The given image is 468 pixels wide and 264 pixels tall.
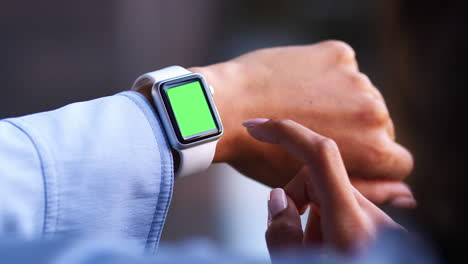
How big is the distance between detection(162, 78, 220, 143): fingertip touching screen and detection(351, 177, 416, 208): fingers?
26cm

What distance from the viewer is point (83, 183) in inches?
22.0

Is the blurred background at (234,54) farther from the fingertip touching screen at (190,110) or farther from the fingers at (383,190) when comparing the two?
the fingertip touching screen at (190,110)

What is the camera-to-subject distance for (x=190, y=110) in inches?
26.2

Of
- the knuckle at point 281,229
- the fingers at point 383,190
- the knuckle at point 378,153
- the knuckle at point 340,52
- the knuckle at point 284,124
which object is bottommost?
the fingers at point 383,190

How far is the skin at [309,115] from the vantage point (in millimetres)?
775

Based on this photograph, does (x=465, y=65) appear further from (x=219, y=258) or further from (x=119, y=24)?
(x=119, y=24)

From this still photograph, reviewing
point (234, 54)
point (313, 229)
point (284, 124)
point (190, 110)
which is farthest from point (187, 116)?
point (234, 54)

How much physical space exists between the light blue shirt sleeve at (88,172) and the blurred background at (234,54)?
0.31 meters

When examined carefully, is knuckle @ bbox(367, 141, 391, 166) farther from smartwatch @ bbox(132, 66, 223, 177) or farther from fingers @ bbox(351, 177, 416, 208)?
smartwatch @ bbox(132, 66, 223, 177)

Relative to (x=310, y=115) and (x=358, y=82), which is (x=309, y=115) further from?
(x=358, y=82)

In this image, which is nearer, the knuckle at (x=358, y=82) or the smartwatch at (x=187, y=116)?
the smartwatch at (x=187, y=116)

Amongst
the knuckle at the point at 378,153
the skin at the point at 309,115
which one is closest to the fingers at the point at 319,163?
the skin at the point at 309,115

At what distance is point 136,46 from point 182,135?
1.36 meters

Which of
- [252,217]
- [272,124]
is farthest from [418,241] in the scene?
[252,217]
